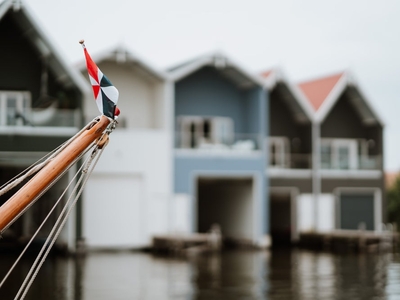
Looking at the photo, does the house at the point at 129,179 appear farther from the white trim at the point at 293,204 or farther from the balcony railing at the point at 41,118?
the white trim at the point at 293,204

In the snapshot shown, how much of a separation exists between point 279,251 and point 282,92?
633cm

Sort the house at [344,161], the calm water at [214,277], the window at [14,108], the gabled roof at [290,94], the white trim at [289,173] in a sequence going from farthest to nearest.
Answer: the house at [344,161] → the white trim at [289,173] → the gabled roof at [290,94] → the window at [14,108] → the calm water at [214,277]

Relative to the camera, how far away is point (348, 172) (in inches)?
1236

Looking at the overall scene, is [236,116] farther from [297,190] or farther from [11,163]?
[11,163]

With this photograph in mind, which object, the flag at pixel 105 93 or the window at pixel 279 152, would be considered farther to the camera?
the window at pixel 279 152

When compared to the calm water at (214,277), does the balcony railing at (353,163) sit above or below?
above

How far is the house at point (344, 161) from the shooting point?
3083 centimetres

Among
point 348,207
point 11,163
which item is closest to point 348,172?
point 348,207

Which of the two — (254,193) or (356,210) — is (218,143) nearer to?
(254,193)

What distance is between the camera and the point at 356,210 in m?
31.6

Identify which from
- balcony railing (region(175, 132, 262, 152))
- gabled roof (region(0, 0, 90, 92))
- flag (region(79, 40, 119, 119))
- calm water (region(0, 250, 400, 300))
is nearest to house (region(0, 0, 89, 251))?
gabled roof (region(0, 0, 90, 92))

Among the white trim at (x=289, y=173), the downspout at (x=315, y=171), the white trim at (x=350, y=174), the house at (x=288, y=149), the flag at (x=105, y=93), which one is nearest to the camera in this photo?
the flag at (x=105, y=93)

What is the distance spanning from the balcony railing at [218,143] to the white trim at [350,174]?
3378 mm

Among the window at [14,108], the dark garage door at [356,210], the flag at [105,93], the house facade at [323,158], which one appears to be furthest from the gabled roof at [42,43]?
the flag at [105,93]
